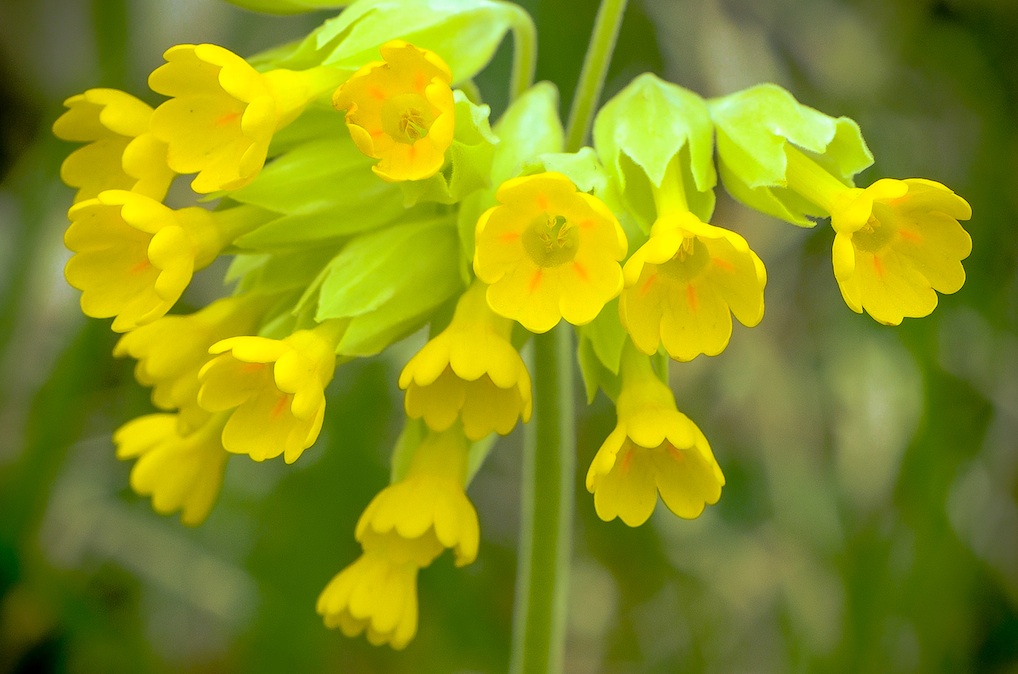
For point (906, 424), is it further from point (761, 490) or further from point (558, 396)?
point (558, 396)

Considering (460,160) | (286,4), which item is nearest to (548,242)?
(460,160)

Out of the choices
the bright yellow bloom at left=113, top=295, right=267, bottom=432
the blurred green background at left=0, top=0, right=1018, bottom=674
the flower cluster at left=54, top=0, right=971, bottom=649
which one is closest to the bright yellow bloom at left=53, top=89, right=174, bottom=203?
the flower cluster at left=54, top=0, right=971, bottom=649

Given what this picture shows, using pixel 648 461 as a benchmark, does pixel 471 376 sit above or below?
above

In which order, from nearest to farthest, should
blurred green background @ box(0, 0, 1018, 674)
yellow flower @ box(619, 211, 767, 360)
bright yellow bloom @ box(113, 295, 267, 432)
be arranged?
1. yellow flower @ box(619, 211, 767, 360)
2. bright yellow bloom @ box(113, 295, 267, 432)
3. blurred green background @ box(0, 0, 1018, 674)

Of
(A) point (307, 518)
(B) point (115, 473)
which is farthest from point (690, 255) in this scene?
(B) point (115, 473)

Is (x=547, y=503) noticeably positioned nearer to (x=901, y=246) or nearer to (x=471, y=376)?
(x=471, y=376)

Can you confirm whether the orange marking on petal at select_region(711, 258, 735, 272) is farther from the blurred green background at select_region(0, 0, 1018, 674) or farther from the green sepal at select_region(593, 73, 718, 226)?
the blurred green background at select_region(0, 0, 1018, 674)
